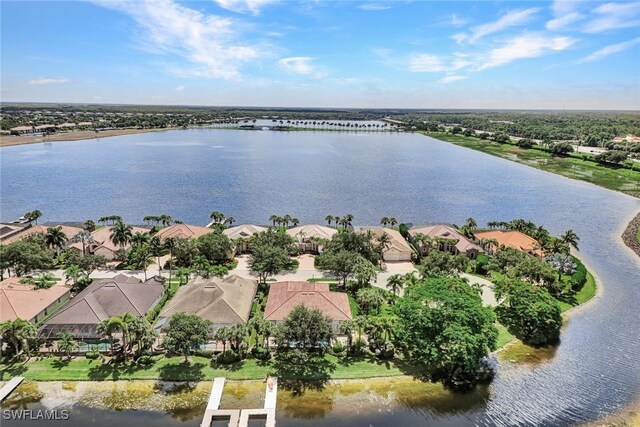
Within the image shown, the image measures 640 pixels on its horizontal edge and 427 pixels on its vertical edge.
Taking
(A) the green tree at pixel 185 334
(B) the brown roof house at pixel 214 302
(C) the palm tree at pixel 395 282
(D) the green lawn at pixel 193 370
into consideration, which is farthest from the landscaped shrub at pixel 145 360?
(C) the palm tree at pixel 395 282

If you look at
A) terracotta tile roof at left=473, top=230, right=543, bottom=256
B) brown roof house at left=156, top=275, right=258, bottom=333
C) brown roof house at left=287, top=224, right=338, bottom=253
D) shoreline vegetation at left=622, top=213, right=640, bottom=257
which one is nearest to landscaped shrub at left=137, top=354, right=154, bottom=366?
brown roof house at left=156, top=275, right=258, bottom=333

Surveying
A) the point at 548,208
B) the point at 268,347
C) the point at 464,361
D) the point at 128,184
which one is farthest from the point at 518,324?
the point at 128,184

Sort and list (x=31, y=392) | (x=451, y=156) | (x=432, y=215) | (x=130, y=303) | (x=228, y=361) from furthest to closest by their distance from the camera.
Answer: (x=451, y=156) → (x=432, y=215) → (x=130, y=303) → (x=228, y=361) → (x=31, y=392)

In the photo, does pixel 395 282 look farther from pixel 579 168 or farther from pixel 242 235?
pixel 579 168

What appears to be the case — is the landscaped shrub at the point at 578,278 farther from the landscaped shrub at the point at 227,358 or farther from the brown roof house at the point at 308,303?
the landscaped shrub at the point at 227,358

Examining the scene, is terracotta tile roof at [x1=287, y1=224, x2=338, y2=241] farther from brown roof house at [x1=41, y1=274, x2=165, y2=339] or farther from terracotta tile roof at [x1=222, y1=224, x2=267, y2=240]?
brown roof house at [x1=41, y1=274, x2=165, y2=339]

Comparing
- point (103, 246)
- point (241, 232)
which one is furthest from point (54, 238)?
point (241, 232)

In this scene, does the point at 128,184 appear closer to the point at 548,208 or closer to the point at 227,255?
the point at 227,255
